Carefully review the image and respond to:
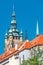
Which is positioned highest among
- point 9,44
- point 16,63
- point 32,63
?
point 9,44

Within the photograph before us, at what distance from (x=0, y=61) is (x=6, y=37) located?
65829mm

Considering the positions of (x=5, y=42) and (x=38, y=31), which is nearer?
(x=38, y=31)

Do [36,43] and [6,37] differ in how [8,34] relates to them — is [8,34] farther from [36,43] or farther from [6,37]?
[36,43]

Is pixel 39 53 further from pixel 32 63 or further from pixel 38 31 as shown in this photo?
pixel 38 31

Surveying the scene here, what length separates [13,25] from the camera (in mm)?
179750

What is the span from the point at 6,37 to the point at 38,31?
17.5 meters

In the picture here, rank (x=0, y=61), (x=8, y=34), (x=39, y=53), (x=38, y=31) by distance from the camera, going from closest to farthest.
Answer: (x=39, y=53) → (x=0, y=61) → (x=38, y=31) → (x=8, y=34)

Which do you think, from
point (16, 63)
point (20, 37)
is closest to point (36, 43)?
point (16, 63)

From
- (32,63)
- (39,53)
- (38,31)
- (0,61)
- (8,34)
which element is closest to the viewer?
(32,63)

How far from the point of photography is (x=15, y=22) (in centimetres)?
17938

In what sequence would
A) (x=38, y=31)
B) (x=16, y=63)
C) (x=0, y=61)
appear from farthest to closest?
(x=38, y=31) < (x=0, y=61) < (x=16, y=63)

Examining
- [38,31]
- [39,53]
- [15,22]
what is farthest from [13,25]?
[39,53]

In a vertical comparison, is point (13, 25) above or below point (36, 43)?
above

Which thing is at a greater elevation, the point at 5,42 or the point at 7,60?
the point at 5,42
